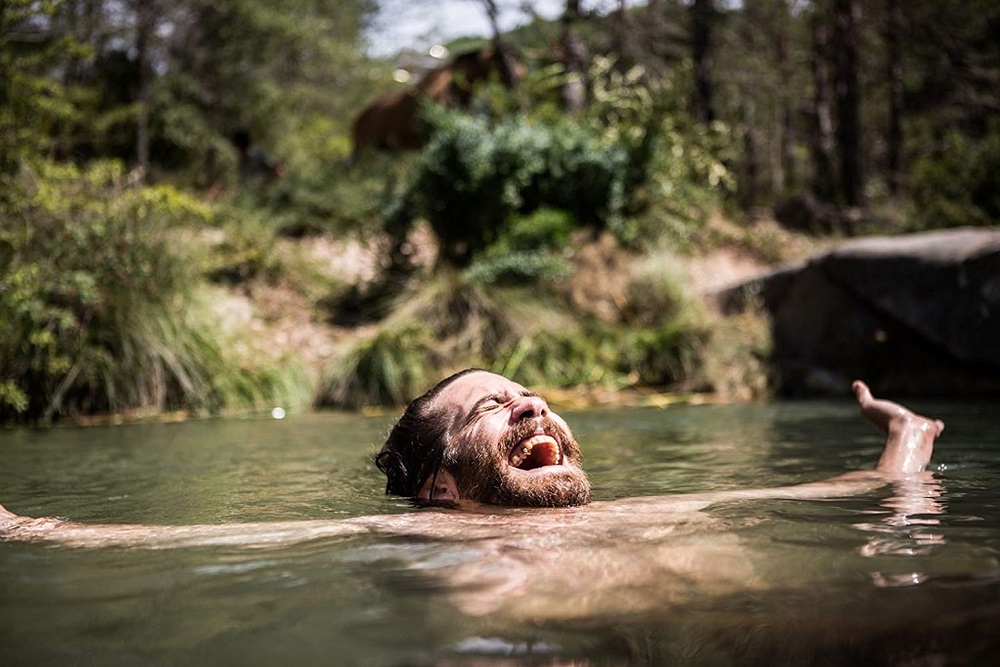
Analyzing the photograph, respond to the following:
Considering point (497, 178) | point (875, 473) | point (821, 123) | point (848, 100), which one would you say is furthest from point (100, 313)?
point (821, 123)

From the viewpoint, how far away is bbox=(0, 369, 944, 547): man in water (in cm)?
310

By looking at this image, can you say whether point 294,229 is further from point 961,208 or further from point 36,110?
point 961,208

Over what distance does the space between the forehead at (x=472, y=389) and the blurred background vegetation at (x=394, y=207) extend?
4985mm

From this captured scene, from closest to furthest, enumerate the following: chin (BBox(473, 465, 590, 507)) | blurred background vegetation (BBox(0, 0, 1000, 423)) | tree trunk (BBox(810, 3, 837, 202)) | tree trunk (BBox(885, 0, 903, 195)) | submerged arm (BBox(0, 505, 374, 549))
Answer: submerged arm (BBox(0, 505, 374, 549)), chin (BBox(473, 465, 590, 507)), blurred background vegetation (BBox(0, 0, 1000, 423)), tree trunk (BBox(885, 0, 903, 195)), tree trunk (BBox(810, 3, 837, 202))

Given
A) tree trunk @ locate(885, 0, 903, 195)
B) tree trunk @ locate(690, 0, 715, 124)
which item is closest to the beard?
tree trunk @ locate(690, 0, 715, 124)

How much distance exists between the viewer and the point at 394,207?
12477 mm

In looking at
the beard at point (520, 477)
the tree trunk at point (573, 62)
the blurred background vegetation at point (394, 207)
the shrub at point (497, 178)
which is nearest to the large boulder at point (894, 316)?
the blurred background vegetation at point (394, 207)

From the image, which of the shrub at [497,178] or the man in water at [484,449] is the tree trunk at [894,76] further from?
the man in water at [484,449]

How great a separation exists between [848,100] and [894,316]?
8450 mm

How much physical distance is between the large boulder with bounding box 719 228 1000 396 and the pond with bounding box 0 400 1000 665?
4.98 metres

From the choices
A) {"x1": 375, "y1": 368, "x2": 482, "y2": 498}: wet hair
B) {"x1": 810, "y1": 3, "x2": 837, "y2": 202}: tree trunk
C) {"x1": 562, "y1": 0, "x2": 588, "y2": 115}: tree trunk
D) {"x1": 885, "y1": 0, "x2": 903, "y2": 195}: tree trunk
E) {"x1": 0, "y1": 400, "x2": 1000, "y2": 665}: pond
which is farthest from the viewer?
{"x1": 810, "y1": 3, "x2": 837, "y2": 202}: tree trunk

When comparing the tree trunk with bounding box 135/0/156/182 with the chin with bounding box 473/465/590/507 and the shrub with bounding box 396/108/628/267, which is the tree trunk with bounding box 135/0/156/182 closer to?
the shrub with bounding box 396/108/628/267

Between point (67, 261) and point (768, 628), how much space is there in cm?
804

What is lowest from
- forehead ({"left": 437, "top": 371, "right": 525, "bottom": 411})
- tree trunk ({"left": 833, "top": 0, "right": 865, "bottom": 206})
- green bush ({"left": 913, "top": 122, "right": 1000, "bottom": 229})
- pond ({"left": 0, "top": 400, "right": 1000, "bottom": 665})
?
pond ({"left": 0, "top": 400, "right": 1000, "bottom": 665})
